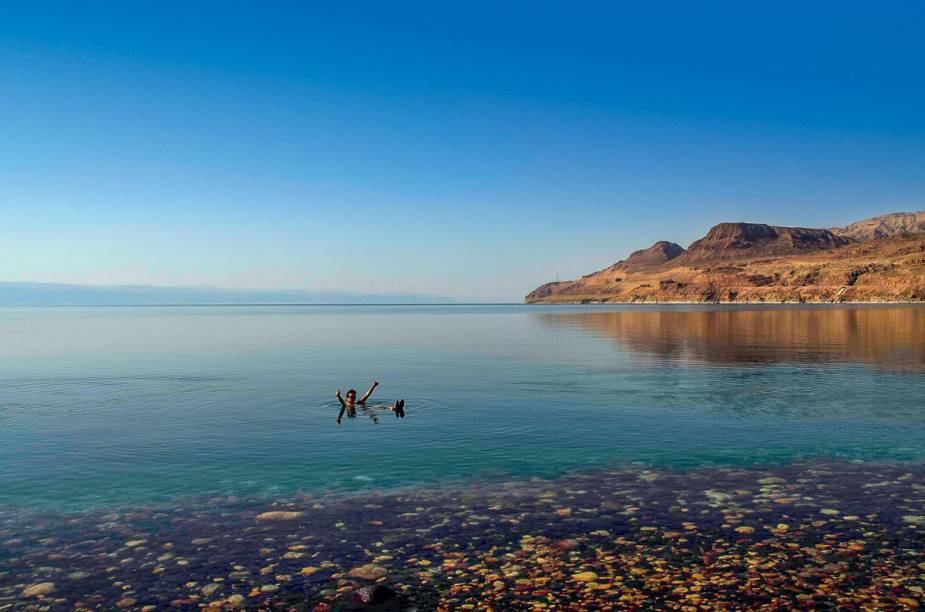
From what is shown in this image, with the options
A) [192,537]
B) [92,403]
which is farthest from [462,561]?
[92,403]

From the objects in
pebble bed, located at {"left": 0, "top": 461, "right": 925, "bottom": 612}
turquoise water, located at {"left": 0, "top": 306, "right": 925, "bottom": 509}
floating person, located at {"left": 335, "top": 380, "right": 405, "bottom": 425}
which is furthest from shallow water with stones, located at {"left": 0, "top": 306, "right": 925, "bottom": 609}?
floating person, located at {"left": 335, "top": 380, "right": 405, "bottom": 425}

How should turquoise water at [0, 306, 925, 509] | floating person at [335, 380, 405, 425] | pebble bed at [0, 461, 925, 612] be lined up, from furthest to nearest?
floating person at [335, 380, 405, 425] → turquoise water at [0, 306, 925, 509] → pebble bed at [0, 461, 925, 612]

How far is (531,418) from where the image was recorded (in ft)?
115

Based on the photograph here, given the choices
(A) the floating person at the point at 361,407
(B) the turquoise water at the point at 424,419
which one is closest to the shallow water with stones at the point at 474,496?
(B) the turquoise water at the point at 424,419

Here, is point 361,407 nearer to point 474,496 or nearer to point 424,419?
point 424,419

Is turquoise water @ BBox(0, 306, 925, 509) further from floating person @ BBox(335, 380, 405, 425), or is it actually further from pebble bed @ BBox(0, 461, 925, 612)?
pebble bed @ BBox(0, 461, 925, 612)

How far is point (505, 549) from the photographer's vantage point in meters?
16.4

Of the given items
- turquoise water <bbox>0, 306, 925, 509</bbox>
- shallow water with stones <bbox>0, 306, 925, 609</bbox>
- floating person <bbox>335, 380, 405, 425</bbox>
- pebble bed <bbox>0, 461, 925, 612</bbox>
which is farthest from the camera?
floating person <bbox>335, 380, 405, 425</bbox>

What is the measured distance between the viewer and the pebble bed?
1377 centimetres

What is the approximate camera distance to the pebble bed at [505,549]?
1377 cm

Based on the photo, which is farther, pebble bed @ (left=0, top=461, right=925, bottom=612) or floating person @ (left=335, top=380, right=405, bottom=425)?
floating person @ (left=335, top=380, right=405, bottom=425)

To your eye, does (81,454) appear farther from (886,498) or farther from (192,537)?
(886,498)

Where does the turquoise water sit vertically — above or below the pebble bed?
below

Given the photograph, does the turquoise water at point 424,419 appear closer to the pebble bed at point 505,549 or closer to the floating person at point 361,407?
the floating person at point 361,407
